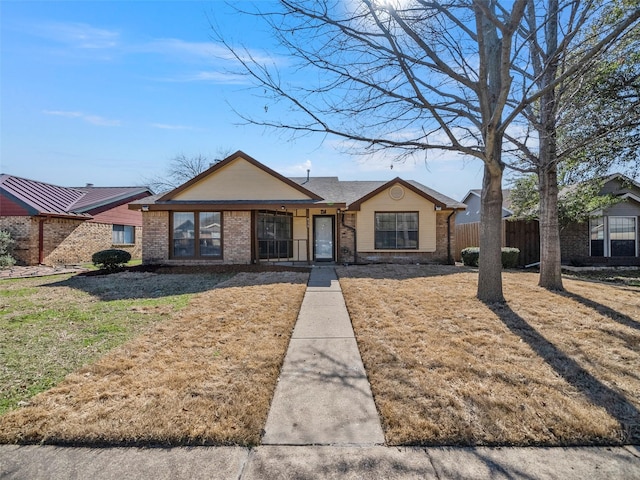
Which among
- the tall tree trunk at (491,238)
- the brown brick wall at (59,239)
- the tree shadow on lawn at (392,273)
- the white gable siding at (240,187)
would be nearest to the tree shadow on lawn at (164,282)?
the tree shadow on lawn at (392,273)

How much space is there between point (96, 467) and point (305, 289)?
21.7 feet

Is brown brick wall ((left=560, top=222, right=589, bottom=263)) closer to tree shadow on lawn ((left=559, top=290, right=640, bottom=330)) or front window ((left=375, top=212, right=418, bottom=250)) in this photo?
front window ((left=375, top=212, right=418, bottom=250))

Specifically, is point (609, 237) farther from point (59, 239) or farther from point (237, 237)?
point (59, 239)

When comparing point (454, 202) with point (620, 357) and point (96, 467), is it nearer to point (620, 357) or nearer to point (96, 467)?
point (620, 357)

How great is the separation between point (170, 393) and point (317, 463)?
69.4 inches

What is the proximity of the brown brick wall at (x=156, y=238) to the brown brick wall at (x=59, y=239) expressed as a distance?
6.45 m

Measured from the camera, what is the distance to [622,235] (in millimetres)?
16812

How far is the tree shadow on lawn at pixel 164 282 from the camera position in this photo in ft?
28.3


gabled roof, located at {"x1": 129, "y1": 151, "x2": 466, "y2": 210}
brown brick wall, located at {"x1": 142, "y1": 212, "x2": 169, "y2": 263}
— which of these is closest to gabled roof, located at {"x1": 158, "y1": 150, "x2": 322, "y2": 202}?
gabled roof, located at {"x1": 129, "y1": 151, "x2": 466, "y2": 210}

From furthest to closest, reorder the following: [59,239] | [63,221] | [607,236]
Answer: [63,221]
[607,236]
[59,239]

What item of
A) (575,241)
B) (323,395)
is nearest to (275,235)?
Result: (323,395)

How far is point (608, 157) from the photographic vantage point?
32.7 ft

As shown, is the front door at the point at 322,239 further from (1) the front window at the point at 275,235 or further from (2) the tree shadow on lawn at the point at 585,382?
(2) the tree shadow on lawn at the point at 585,382

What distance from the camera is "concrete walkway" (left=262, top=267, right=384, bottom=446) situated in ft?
9.05
